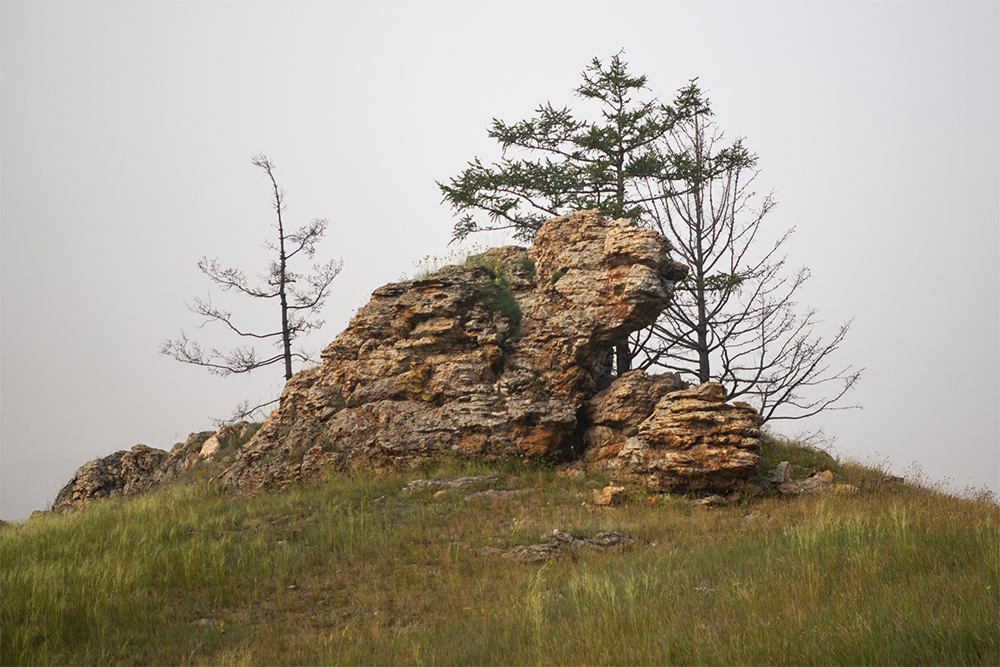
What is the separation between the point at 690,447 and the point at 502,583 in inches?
248

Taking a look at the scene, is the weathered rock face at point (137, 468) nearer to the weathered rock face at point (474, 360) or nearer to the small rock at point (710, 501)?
the weathered rock face at point (474, 360)

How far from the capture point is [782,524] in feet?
35.4

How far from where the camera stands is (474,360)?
54.1 ft

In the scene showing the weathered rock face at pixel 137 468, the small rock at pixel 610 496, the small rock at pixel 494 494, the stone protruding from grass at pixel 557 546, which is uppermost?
the weathered rock face at pixel 137 468

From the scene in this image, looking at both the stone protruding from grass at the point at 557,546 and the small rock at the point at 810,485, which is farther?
the small rock at the point at 810,485

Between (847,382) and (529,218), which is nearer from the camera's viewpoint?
(847,382)

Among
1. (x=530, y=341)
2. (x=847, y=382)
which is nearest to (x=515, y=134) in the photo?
(x=530, y=341)

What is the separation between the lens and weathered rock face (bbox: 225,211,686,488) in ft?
51.3

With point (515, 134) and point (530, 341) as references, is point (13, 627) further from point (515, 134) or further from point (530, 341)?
point (515, 134)

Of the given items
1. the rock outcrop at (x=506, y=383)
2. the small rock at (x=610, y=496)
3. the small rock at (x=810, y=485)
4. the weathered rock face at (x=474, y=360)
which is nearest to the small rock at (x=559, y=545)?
the small rock at (x=610, y=496)

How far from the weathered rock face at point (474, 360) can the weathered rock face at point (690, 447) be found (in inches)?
71.8

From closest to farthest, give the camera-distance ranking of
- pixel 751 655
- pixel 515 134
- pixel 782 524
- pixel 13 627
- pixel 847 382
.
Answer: pixel 751 655 < pixel 13 627 < pixel 782 524 < pixel 847 382 < pixel 515 134

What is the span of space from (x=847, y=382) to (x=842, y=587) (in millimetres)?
15038

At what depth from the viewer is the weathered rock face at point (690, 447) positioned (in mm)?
13289
